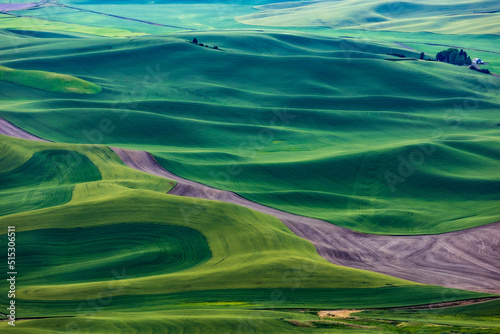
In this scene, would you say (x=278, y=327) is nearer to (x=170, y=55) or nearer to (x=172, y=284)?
(x=172, y=284)

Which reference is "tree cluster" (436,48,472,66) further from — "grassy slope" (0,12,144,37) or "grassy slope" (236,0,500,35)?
"grassy slope" (0,12,144,37)

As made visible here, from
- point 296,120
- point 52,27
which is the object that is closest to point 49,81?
point 296,120

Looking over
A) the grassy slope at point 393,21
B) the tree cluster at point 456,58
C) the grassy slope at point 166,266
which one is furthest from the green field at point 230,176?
the grassy slope at point 393,21

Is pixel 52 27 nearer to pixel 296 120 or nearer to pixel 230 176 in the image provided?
pixel 296 120

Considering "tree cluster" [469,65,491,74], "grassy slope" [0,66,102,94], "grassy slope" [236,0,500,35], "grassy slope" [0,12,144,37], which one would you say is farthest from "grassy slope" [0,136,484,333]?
"grassy slope" [236,0,500,35]

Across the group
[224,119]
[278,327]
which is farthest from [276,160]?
[278,327]
